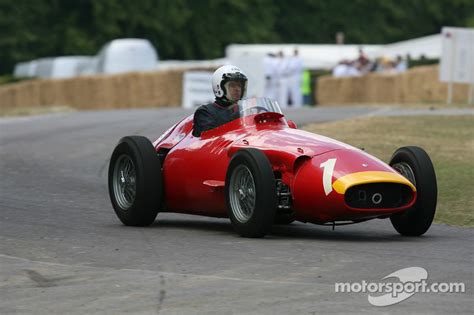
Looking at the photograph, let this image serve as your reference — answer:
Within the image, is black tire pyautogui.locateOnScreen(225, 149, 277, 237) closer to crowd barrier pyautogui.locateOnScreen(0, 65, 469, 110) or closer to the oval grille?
the oval grille

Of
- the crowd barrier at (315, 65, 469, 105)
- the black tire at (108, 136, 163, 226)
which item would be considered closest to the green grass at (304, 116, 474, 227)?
the black tire at (108, 136, 163, 226)

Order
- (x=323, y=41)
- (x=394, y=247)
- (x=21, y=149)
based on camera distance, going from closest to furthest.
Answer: (x=394, y=247), (x=21, y=149), (x=323, y=41)

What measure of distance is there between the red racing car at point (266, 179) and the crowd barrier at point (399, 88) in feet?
88.0

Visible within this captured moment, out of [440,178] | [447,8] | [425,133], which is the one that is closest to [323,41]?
[447,8]

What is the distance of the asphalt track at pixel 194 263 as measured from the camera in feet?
24.4

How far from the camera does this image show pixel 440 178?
598 inches

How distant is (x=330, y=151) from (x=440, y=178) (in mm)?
5050

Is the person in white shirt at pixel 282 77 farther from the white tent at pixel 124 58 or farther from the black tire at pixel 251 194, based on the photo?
the black tire at pixel 251 194

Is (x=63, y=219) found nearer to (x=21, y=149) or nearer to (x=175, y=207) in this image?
(x=175, y=207)

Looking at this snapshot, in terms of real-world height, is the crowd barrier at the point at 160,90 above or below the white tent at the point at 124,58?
below

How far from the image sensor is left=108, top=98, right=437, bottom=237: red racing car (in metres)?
10.2

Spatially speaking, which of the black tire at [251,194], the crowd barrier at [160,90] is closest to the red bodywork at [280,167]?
the black tire at [251,194]

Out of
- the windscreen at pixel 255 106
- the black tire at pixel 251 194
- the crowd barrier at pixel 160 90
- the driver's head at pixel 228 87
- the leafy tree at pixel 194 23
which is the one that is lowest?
the crowd barrier at pixel 160 90

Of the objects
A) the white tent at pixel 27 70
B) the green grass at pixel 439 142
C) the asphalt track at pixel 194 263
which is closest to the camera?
the asphalt track at pixel 194 263
